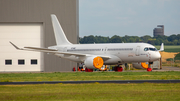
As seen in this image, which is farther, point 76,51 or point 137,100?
point 76,51

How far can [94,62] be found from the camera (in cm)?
4588

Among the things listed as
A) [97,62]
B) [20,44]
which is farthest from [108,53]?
[20,44]

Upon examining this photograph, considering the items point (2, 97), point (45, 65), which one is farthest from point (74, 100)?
point (45, 65)

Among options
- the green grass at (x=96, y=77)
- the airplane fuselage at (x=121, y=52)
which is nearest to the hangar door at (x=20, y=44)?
the airplane fuselage at (x=121, y=52)

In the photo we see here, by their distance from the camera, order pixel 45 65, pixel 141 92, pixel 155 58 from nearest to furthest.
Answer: pixel 141 92
pixel 155 58
pixel 45 65

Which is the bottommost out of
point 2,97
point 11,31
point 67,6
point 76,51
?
point 2,97

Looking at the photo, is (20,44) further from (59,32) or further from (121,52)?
(121,52)

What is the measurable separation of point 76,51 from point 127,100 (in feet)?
118

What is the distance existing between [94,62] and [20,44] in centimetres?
1932

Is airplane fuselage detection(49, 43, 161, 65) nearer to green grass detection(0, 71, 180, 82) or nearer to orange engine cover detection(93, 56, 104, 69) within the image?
orange engine cover detection(93, 56, 104, 69)

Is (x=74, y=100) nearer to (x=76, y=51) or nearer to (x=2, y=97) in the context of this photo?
(x=2, y=97)

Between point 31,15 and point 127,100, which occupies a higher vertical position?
point 31,15

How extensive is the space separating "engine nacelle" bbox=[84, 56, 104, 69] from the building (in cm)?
1158

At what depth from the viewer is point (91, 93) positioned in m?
19.6
